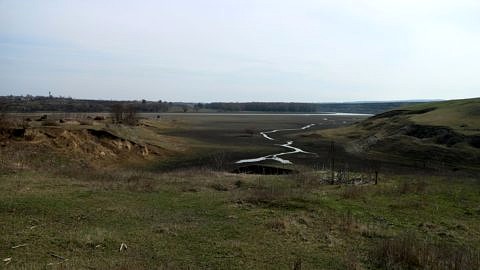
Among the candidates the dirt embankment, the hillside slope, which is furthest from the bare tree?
the hillside slope

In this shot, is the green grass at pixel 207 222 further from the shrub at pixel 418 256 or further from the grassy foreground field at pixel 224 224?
the shrub at pixel 418 256

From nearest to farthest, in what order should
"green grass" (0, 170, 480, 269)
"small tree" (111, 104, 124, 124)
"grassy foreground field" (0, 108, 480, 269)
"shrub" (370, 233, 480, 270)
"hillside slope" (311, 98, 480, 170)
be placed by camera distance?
"shrub" (370, 233, 480, 270), "grassy foreground field" (0, 108, 480, 269), "green grass" (0, 170, 480, 269), "hillside slope" (311, 98, 480, 170), "small tree" (111, 104, 124, 124)

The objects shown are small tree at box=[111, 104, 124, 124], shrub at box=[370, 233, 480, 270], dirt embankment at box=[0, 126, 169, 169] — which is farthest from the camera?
small tree at box=[111, 104, 124, 124]

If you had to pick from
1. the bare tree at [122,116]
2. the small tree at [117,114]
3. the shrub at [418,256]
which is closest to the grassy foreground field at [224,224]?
the shrub at [418,256]

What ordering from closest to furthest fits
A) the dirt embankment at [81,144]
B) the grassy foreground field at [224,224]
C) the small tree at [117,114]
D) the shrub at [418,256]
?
the shrub at [418,256]
the grassy foreground field at [224,224]
the dirt embankment at [81,144]
the small tree at [117,114]

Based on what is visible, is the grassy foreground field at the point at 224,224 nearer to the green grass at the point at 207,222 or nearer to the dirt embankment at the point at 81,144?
the green grass at the point at 207,222

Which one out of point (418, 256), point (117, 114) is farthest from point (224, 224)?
point (117, 114)

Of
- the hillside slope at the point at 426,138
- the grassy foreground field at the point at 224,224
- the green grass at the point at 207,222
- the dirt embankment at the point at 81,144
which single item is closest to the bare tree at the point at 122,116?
the dirt embankment at the point at 81,144

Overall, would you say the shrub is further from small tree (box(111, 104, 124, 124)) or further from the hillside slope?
small tree (box(111, 104, 124, 124))

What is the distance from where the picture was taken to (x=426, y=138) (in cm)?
6116

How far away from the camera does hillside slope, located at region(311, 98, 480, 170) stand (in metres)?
51.6

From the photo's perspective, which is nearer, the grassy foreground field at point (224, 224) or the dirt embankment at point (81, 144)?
the grassy foreground field at point (224, 224)

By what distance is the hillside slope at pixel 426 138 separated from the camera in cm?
5162

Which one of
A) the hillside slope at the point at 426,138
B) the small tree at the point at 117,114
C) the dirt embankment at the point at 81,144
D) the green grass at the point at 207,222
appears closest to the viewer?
the green grass at the point at 207,222
